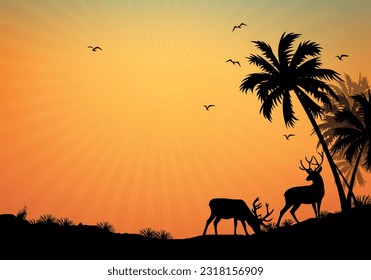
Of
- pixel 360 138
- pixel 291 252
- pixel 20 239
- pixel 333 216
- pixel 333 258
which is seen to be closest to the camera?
pixel 333 258

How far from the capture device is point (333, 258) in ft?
75.2

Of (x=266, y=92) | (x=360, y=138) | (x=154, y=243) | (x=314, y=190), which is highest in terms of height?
(x=266, y=92)

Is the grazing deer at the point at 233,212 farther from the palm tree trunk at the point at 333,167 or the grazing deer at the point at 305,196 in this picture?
the palm tree trunk at the point at 333,167

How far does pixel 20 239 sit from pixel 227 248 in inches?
395

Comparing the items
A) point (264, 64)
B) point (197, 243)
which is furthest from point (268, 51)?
point (197, 243)

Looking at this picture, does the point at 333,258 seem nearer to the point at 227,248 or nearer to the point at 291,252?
the point at 291,252

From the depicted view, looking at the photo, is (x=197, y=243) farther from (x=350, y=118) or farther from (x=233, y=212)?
(x=350, y=118)

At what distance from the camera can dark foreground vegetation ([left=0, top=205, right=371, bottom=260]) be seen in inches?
951

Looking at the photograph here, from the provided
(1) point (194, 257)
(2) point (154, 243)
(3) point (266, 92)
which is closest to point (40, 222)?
(2) point (154, 243)

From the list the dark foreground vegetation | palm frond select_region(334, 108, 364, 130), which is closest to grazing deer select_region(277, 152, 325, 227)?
the dark foreground vegetation

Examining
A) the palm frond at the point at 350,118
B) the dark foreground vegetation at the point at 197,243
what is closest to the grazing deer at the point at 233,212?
the dark foreground vegetation at the point at 197,243

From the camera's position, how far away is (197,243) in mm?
26453

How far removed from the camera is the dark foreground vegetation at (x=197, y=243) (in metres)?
24.2

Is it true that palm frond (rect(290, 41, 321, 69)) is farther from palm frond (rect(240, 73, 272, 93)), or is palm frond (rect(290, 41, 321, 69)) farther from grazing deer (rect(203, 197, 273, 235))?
grazing deer (rect(203, 197, 273, 235))
